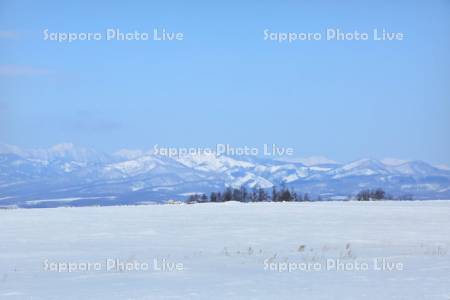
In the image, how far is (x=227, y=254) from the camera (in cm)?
1789

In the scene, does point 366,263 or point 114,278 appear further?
point 366,263

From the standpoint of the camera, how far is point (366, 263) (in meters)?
15.4

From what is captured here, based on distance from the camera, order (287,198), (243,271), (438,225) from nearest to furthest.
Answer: (243,271) → (438,225) → (287,198)

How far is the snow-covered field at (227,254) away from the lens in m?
11.5

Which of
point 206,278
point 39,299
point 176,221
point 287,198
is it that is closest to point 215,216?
point 176,221

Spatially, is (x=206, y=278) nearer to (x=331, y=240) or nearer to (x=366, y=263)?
(x=366, y=263)

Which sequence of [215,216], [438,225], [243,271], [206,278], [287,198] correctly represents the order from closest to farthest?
1. [206,278]
2. [243,271]
3. [438,225]
4. [215,216]
5. [287,198]

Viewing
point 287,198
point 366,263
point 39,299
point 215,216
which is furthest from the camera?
point 287,198

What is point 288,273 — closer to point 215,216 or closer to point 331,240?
point 331,240

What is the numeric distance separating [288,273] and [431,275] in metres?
2.64

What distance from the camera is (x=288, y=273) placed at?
45.1ft

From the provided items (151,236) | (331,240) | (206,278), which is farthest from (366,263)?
(151,236)

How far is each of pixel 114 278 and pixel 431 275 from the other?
5.81 m

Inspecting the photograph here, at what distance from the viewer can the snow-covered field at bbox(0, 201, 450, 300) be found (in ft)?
37.8
